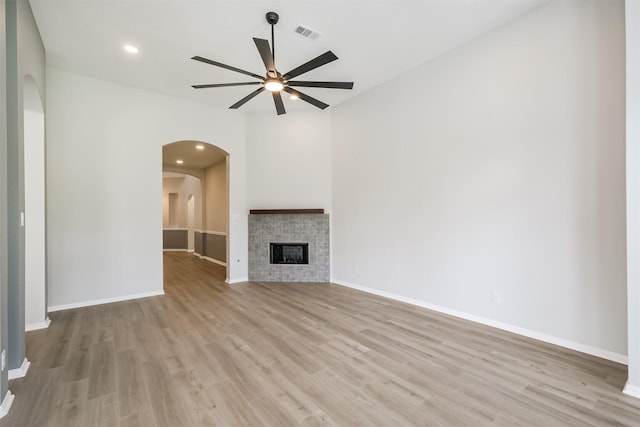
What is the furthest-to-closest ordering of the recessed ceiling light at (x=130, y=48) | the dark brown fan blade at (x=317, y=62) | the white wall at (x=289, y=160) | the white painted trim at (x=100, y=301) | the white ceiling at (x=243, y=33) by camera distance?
the white wall at (x=289, y=160)
the white painted trim at (x=100, y=301)
the recessed ceiling light at (x=130, y=48)
the white ceiling at (x=243, y=33)
the dark brown fan blade at (x=317, y=62)

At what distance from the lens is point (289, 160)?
5.89 metres

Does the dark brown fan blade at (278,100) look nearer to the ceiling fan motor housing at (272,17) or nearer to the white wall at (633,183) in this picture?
the ceiling fan motor housing at (272,17)

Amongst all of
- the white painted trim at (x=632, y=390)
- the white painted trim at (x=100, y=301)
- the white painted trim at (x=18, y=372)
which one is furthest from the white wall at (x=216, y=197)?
the white painted trim at (x=632, y=390)

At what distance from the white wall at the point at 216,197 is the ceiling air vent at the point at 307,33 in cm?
525

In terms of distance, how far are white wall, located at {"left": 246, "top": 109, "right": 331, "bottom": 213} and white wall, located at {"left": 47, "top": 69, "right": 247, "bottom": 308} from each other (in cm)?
127

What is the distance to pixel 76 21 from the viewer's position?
10.2ft

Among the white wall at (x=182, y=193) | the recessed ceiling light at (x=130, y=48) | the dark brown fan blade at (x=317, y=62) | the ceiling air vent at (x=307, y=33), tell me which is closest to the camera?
the dark brown fan blade at (x=317, y=62)

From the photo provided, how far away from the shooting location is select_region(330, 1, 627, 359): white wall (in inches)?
104

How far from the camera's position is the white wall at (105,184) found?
4.08 m

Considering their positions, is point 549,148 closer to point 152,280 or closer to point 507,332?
point 507,332

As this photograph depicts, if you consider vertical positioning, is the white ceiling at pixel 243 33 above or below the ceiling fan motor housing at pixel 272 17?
above

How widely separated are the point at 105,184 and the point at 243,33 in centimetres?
311

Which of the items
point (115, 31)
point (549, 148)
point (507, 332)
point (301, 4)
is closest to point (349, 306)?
point (507, 332)

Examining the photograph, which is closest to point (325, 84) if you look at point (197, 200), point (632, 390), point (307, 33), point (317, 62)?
point (317, 62)
